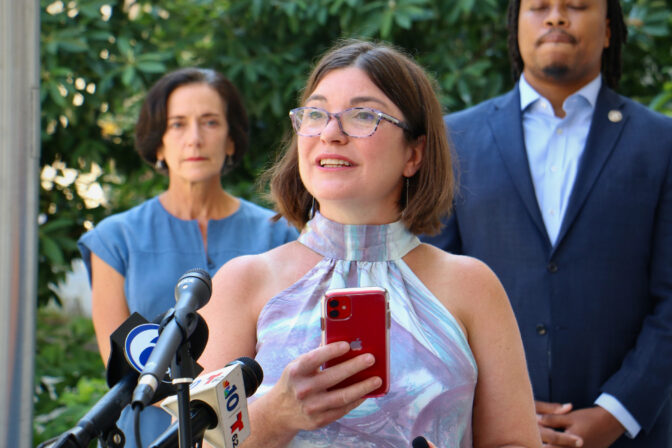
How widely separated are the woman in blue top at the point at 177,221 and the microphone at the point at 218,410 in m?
1.65

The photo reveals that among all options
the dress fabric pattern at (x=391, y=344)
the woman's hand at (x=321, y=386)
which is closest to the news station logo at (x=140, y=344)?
the woman's hand at (x=321, y=386)

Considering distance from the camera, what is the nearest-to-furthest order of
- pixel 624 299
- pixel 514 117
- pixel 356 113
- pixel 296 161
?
pixel 356 113 < pixel 296 161 < pixel 624 299 < pixel 514 117

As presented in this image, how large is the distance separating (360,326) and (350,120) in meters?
0.50

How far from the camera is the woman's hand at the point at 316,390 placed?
157 cm

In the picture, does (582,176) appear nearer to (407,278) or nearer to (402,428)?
(407,278)

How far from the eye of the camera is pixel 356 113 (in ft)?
6.09

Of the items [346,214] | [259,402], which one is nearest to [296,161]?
[346,214]

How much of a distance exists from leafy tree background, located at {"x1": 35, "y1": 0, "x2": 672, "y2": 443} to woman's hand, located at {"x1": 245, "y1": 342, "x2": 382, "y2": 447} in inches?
97.6

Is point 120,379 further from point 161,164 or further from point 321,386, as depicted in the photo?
point 161,164

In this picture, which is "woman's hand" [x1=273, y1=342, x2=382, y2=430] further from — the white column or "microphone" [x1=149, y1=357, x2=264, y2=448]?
the white column

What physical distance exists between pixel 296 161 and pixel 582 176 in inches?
42.3

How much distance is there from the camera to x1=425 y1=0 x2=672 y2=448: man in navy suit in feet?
8.46

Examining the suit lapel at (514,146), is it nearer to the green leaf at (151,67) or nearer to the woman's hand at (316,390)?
the woman's hand at (316,390)

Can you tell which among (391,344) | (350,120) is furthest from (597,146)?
(391,344)
